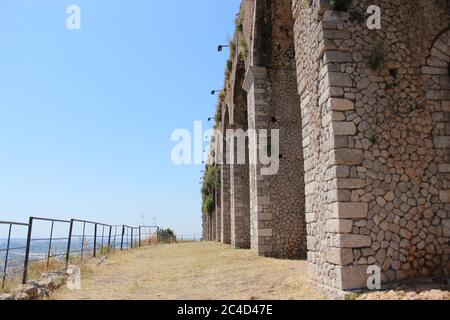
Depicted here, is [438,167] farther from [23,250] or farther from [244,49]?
[244,49]

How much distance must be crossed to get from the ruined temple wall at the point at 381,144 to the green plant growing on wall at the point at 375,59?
17 mm

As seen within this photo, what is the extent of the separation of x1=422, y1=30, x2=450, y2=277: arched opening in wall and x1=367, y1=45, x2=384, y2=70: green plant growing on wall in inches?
32.5

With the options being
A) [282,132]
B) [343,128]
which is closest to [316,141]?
[343,128]

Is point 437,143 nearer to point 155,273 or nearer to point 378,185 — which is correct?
point 378,185

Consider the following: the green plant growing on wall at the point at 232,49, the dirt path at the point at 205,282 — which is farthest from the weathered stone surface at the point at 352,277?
the green plant growing on wall at the point at 232,49

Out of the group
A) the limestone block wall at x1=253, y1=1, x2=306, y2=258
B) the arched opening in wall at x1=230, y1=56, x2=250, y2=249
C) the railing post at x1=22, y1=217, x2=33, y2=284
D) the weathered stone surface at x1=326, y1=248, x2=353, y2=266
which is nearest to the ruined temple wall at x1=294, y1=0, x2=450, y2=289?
the weathered stone surface at x1=326, y1=248, x2=353, y2=266

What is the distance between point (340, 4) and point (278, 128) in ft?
22.1

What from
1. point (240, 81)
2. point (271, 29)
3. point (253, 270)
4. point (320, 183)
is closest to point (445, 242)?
point (320, 183)

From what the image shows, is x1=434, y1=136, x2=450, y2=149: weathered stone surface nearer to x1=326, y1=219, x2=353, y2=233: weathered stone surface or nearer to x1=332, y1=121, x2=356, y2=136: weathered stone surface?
x1=332, y1=121, x2=356, y2=136: weathered stone surface

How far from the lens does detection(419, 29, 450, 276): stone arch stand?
19.8 ft

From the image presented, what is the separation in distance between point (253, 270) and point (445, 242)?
170 inches

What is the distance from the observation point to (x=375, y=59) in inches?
252
